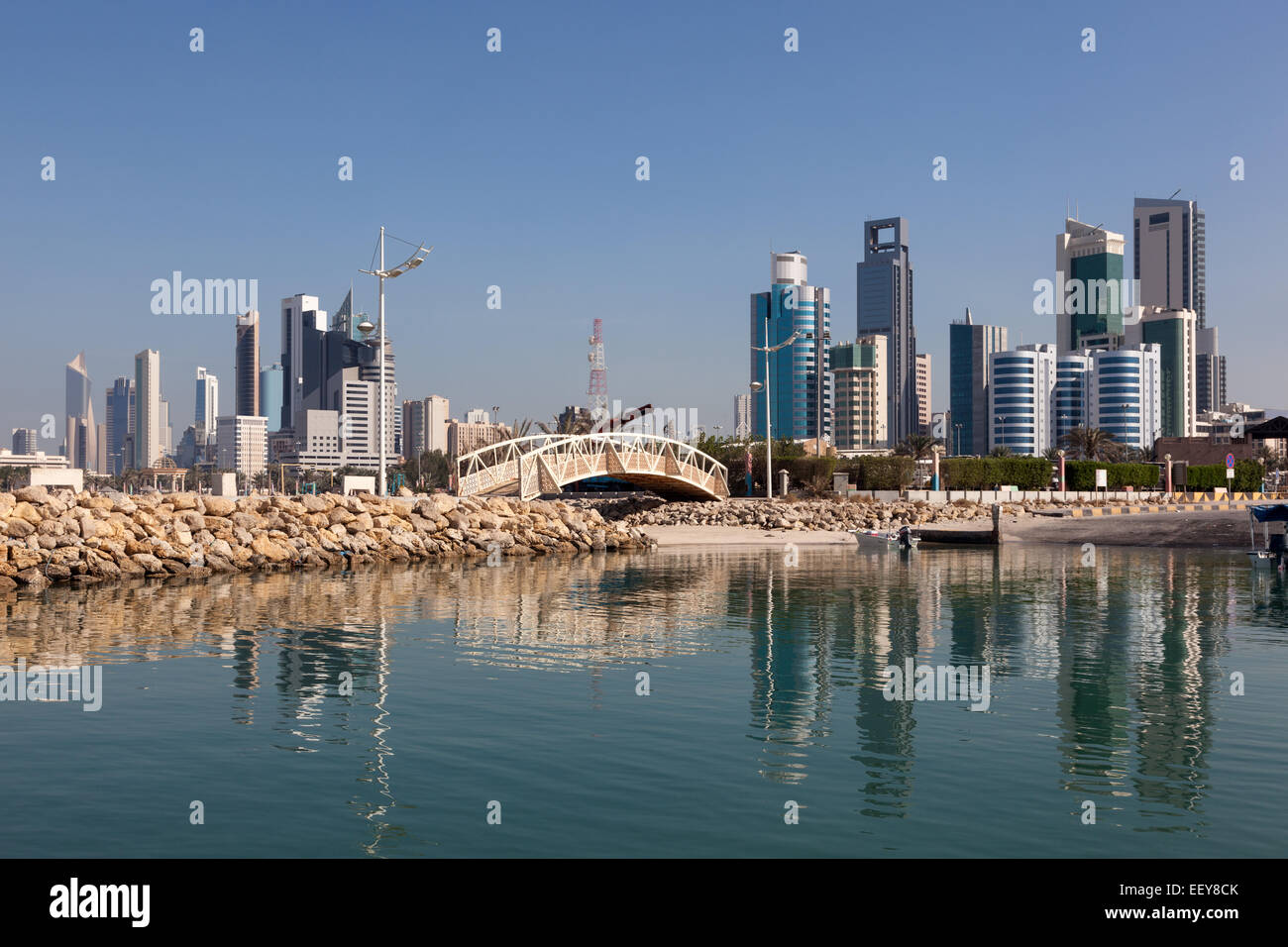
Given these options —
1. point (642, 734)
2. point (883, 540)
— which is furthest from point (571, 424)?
point (642, 734)

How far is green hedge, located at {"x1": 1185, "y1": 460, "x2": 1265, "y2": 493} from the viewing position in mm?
103562

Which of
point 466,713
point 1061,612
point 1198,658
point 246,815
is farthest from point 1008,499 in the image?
point 246,815

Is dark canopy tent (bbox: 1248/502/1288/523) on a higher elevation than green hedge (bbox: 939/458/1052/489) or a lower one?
lower

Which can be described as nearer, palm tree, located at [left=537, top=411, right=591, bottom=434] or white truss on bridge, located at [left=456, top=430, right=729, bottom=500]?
white truss on bridge, located at [left=456, top=430, right=729, bottom=500]

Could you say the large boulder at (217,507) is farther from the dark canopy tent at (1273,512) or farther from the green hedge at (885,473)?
the green hedge at (885,473)

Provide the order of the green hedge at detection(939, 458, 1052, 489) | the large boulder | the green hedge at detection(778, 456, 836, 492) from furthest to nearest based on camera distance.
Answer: the green hedge at detection(778, 456, 836, 492) < the green hedge at detection(939, 458, 1052, 489) < the large boulder

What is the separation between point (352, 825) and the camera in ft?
36.8

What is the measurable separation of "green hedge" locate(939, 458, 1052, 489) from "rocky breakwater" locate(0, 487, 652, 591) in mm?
43030

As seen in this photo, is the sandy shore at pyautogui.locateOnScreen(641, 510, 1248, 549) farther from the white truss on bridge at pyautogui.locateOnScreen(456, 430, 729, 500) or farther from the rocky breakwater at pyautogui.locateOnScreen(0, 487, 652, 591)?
the rocky breakwater at pyautogui.locateOnScreen(0, 487, 652, 591)

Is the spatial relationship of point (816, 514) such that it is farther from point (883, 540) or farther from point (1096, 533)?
point (1096, 533)

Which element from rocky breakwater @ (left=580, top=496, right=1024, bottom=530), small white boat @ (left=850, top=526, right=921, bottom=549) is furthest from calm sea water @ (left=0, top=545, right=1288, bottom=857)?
rocky breakwater @ (left=580, top=496, right=1024, bottom=530)

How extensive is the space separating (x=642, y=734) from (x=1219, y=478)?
4108 inches

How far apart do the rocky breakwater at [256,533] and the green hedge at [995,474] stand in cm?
4303
